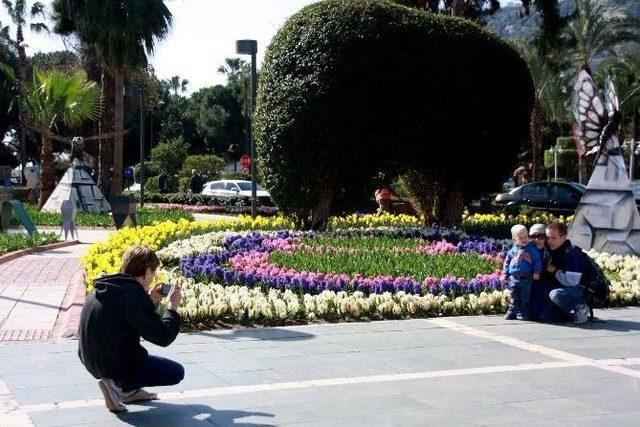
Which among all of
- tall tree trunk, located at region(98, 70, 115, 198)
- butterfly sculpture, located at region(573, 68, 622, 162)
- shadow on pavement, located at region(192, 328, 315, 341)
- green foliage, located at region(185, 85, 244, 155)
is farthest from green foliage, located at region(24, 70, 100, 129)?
green foliage, located at region(185, 85, 244, 155)

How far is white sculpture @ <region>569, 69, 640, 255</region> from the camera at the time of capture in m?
13.7

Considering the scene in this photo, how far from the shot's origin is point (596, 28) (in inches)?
1564

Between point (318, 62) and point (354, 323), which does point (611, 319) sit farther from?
point (318, 62)

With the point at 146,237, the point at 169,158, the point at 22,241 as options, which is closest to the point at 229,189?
the point at 169,158

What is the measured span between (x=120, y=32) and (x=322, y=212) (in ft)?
47.4

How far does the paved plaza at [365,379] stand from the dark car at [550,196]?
57.0 ft

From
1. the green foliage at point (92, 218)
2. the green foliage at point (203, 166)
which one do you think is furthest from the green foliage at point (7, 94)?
the green foliage at point (92, 218)

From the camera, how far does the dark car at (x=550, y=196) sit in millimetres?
25234

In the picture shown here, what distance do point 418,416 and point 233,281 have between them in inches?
205

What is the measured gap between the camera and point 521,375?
6.32 m

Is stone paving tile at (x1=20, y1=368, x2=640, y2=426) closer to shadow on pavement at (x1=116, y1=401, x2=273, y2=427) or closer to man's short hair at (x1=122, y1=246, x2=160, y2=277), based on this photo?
shadow on pavement at (x1=116, y1=401, x2=273, y2=427)

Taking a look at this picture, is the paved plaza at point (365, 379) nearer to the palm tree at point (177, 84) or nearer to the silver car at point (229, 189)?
the silver car at point (229, 189)

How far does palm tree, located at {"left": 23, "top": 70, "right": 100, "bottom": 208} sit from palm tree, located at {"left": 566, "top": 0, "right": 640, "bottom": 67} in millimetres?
20779

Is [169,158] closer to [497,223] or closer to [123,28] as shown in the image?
[123,28]
